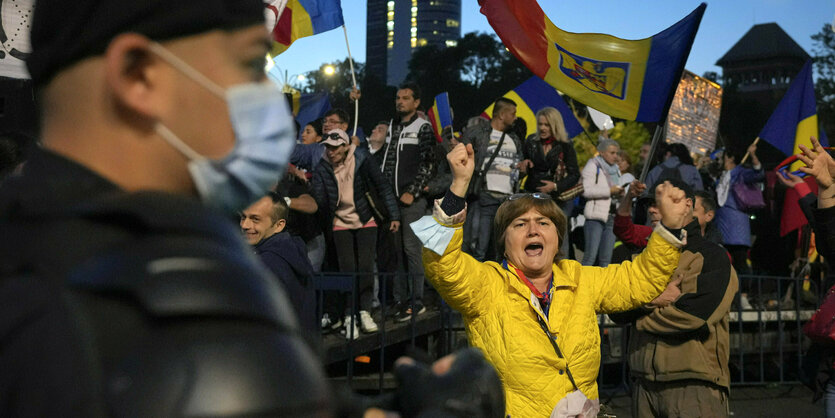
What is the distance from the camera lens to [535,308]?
412cm

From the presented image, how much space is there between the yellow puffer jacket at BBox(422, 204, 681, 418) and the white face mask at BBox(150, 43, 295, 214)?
2657mm

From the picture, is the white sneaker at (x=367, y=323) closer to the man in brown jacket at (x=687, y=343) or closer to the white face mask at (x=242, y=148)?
the man in brown jacket at (x=687, y=343)

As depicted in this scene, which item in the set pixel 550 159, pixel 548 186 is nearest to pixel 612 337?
pixel 548 186

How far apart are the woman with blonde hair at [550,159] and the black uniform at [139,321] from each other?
824 cm

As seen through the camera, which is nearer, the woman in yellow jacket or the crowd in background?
the woman in yellow jacket

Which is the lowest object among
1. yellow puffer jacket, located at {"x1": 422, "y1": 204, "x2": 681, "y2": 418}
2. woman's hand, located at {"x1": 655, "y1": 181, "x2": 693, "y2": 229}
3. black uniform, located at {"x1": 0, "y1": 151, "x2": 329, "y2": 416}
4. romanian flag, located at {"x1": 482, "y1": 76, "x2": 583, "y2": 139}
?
yellow puffer jacket, located at {"x1": 422, "y1": 204, "x2": 681, "y2": 418}

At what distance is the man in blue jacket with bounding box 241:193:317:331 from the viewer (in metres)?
5.20

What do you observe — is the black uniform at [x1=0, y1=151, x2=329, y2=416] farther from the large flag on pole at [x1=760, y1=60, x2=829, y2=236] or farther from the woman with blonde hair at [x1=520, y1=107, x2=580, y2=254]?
the large flag on pole at [x1=760, y1=60, x2=829, y2=236]

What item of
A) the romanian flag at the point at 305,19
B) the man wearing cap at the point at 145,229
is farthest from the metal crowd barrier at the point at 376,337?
the man wearing cap at the point at 145,229

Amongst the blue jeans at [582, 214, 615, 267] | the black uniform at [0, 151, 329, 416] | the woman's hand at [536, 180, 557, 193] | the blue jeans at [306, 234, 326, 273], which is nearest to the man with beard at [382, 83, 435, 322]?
the blue jeans at [306, 234, 326, 273]

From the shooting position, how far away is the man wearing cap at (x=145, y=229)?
89 cm

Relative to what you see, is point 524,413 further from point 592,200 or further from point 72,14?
point 592,200

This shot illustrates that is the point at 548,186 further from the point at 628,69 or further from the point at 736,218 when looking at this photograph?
the point at 736,218

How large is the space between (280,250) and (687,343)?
8.95 feet
